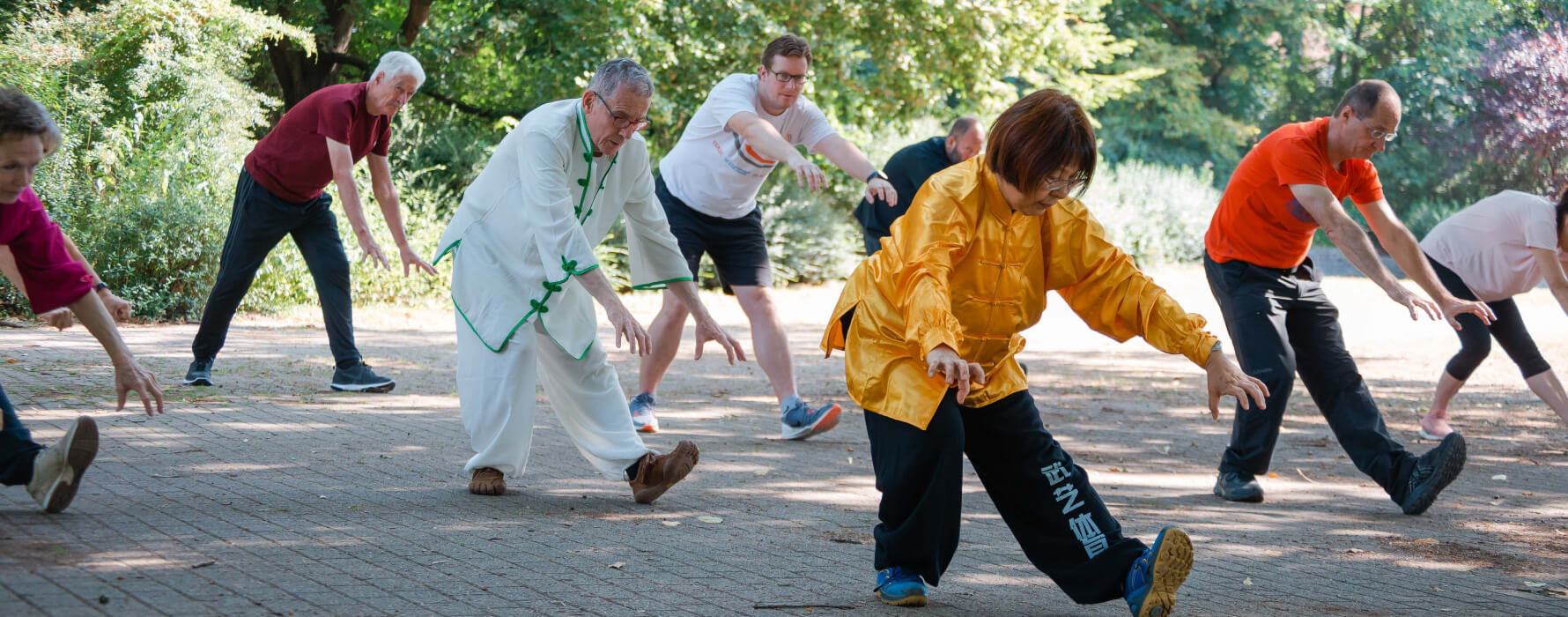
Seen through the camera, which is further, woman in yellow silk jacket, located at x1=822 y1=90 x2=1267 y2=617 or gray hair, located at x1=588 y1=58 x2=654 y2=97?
gray hair, located at x1=588 y1=58 x2=654 y2=97

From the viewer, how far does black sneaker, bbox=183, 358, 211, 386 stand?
7156 mm

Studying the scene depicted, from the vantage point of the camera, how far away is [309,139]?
22.9ft

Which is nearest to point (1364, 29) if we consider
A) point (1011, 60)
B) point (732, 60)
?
point (1011, 60)

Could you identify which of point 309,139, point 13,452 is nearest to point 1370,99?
point 13,452

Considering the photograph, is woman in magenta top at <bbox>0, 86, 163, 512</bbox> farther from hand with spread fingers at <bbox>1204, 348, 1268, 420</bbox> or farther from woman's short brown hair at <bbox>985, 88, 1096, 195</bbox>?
hand with spread fingers at <bbox>1204, 348, 1268, 420</bbox>

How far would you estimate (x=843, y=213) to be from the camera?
64.6 ft

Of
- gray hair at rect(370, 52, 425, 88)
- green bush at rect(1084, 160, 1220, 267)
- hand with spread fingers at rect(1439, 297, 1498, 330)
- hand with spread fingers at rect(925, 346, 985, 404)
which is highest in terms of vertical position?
gray hair at rect(370, 52, 425, 88)

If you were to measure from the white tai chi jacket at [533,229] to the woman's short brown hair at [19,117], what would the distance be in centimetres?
134

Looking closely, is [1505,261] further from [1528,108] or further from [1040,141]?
[1528,108]

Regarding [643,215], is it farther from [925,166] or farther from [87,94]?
[87,94]

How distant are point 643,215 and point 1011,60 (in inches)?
587

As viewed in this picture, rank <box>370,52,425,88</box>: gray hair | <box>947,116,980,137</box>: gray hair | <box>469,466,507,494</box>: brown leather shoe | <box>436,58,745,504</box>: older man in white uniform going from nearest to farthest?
<box>436,58,745,504</box>: older man in white uniform → <box>469,466,507,494</box>: brown leather shoe → <box>370,52,425,88</box>: gray hair → <box>947,116,980,137</box>: gray hair

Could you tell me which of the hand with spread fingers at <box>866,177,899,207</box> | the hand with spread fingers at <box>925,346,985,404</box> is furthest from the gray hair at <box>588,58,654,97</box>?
the hand with spread fingers at <box>925,346,985,404</box>

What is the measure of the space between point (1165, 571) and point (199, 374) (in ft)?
19.4
